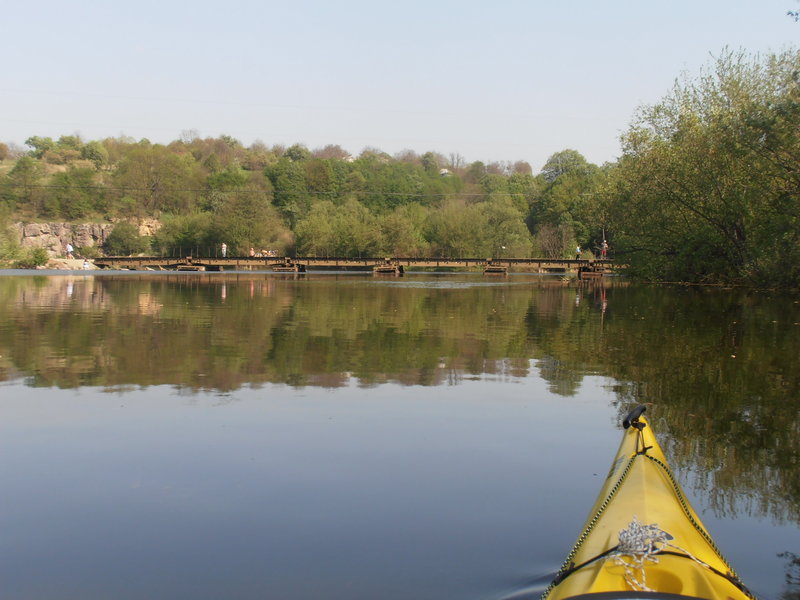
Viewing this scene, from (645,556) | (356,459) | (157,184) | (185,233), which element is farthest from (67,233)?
(645,556)

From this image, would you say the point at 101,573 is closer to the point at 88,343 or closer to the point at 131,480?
the point at 131,480

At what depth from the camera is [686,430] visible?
30.9 ft

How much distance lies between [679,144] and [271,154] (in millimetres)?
156411

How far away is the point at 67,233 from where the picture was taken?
14650cm

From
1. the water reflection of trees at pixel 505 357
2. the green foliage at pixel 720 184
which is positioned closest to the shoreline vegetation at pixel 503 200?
the green foliage at pixel 720 184

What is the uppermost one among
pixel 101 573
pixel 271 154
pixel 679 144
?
pixel 271 154

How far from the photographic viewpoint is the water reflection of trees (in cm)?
880

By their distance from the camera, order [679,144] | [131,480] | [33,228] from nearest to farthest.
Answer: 1. [131,480]
2. [679,144]
3. [33,228]

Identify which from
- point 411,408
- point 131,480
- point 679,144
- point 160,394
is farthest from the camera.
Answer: point 679,144

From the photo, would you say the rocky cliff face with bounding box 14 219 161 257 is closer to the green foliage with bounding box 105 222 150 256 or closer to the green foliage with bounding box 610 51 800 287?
the green foliage with bounding box 105 222 150 256

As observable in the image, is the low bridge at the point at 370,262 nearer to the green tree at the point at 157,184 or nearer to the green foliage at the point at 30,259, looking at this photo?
the green foliage at the point at 30,259

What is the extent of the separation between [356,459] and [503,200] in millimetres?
113402

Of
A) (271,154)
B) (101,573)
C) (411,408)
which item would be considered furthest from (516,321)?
(271,154)

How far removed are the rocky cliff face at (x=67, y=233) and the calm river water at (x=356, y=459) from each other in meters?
137
